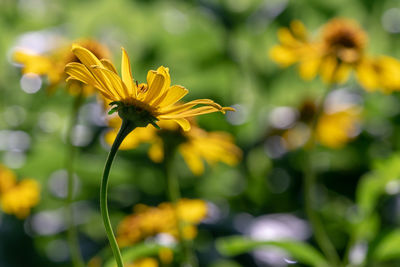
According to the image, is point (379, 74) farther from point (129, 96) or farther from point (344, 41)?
point (129, 96)

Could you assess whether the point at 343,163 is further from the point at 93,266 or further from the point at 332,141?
the point at 93,266

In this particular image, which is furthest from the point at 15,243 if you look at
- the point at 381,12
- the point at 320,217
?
the point at 381,12

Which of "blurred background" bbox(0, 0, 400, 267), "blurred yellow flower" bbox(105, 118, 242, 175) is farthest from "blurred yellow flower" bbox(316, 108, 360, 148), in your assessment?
"blurred yellow flower" bbox(105, 118, 242, 175)

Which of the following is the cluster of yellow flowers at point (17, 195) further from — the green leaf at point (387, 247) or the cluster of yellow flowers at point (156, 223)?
the green leaf at point (387, 247)

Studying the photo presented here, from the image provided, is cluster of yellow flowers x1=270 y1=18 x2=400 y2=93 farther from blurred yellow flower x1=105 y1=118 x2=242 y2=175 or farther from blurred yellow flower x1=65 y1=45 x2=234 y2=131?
blurred yellow flower x1=65 y1=45 x2=234 y2=131

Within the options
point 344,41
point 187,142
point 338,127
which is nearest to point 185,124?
point 187,142

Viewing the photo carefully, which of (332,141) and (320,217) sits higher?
(332,141)
